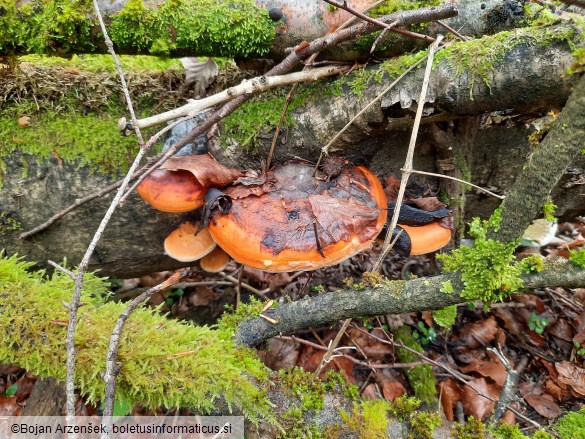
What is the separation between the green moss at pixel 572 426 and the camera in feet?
7.91

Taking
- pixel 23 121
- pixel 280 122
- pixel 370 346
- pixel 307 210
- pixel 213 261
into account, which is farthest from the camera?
pixel 370 346

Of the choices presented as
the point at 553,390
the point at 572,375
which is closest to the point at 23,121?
the point at 553,390

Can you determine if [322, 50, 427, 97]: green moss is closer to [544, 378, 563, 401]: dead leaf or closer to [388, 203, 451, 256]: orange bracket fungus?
[388, 203, 451, 256]: orange bracket fungus

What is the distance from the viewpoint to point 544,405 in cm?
383

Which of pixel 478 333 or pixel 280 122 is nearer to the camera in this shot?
pixel 280 122

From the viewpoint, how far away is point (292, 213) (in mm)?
2861

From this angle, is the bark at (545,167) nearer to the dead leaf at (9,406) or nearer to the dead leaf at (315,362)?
the dead leaf at (315,362)

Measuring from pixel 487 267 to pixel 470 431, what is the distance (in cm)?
101

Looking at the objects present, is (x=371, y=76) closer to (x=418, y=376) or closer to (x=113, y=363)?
(x=113, y=363)

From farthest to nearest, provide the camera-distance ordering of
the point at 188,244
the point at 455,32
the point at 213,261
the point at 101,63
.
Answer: the point at 213,261 → the point at 101,63 → the point at 188,244 → the point at 455,32

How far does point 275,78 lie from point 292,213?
938mm

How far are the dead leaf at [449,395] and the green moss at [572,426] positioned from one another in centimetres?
135

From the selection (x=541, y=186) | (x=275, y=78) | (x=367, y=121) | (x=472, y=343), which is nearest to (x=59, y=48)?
(x=275, y=78)

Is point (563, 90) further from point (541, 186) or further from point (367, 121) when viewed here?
point (367, 121)
